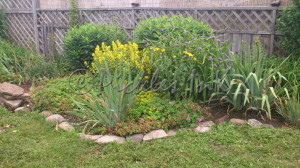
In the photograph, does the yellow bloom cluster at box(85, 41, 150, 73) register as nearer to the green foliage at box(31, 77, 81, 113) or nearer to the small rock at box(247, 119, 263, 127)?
the green foliage at box(31, 77, 81, 113)

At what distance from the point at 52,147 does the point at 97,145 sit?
0.55 m

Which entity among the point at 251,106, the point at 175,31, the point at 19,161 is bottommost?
the point at 19,161

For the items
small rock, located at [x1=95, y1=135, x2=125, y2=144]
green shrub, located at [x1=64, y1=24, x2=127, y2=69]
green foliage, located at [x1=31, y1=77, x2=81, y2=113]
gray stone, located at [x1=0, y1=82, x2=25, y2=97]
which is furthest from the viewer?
green shrub, located at [x1=64, y1=24, x2=127, y2=69]

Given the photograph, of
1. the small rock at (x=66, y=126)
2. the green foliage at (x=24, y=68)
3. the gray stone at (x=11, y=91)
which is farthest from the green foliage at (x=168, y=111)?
the green foliage at (x=24, y=68)

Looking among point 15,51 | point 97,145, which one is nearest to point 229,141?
point 97,145

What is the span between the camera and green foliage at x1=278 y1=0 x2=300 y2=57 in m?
5.46

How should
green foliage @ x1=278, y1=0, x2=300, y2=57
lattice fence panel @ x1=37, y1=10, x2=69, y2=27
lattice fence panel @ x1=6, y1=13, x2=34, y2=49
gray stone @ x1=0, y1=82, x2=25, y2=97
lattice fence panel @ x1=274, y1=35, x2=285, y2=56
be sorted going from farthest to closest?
lattice fence panel @ x1=6, y1=13, x2=34, y2=49 < lattice fence panel @ x1=37, y1=10, x2=69, y2=27 < lattice fence panel @ x1=274, y1=35, x2=285, y2=56 < gray stone @ x1=0, y1=82, x2=25, y2=97 < green foliage @ x1=278, y1=0, x2=300, y2=57

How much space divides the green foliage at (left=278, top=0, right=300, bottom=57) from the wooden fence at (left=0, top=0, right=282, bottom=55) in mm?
395

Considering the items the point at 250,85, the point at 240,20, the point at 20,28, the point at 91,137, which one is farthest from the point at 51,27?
the point at 250,85

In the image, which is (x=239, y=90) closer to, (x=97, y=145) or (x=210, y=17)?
(x=97, y=145)

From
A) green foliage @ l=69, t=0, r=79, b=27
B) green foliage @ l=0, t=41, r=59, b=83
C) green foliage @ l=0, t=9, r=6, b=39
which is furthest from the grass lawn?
green foliage @ l=0, t=9, r=6, b=39

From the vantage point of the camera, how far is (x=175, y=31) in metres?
5.72

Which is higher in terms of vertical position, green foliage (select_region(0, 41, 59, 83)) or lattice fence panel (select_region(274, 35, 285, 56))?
lattice fence panel (select_region(274, 35, 285, 56))

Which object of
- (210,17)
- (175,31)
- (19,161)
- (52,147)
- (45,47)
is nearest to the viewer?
(19,161)
